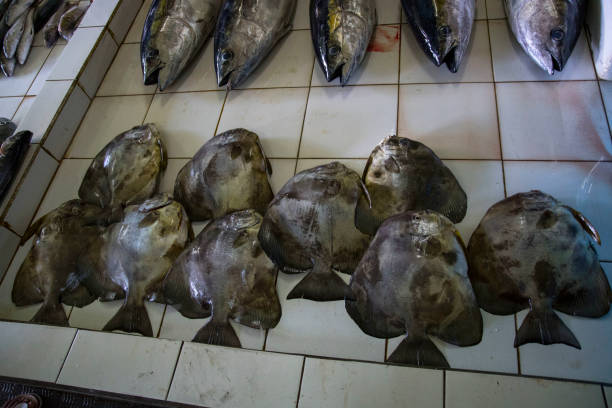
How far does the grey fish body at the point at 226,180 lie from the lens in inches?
75.4

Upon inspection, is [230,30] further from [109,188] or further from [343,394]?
[343,394]

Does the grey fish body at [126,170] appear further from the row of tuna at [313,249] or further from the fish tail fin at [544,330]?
the fish tail fin at [544,330]

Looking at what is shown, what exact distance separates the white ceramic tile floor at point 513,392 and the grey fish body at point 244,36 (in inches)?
76.3

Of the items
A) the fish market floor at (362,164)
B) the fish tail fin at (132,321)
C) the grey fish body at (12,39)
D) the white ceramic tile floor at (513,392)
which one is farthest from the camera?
the grey fish body at (12,39)

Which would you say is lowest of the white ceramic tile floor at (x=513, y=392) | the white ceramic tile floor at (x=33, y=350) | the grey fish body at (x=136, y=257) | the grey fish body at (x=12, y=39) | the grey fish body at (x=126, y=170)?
the white ceramic tile floor at (x=513, y=392)

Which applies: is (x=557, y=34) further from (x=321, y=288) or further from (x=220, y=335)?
(x=220, y=335)

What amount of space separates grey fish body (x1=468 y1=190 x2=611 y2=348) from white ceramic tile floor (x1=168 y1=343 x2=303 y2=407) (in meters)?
0.84

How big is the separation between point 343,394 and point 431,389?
0.33 m

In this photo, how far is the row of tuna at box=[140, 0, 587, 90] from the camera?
205 cm

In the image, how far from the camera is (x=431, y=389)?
1.49 metres

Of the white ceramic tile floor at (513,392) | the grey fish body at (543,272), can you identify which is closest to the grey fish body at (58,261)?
the white ceramic tile floor at (513,392)

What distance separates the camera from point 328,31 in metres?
2.25

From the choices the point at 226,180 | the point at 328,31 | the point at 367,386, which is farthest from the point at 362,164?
the point at 367,386

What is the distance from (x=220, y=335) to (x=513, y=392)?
115cm
